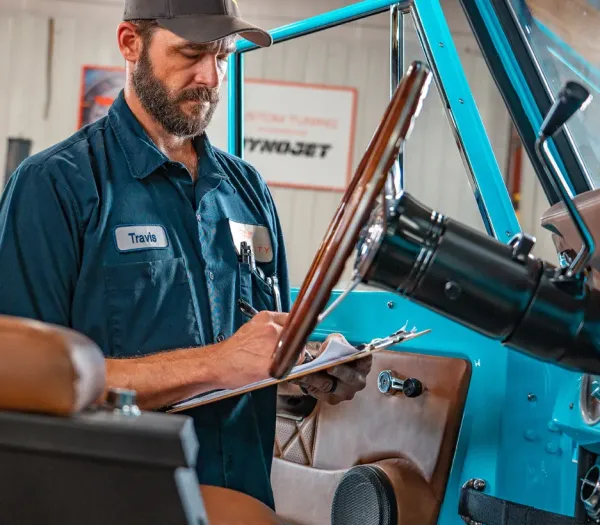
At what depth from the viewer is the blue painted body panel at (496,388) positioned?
1.94 meters

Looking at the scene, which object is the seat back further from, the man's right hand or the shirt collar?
the shirt collar

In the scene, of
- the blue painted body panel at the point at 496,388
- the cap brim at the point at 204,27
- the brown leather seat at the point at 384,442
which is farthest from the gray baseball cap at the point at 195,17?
the brown leather seat at the point at 384,442

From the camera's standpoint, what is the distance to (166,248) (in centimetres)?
209

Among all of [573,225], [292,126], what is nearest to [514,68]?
[573,225]

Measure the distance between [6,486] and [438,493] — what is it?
1156mm

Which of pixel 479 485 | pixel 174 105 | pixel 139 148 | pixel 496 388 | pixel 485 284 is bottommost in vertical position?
pixel 479 485

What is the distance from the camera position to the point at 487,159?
217 cm

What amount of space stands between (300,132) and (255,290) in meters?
6.85

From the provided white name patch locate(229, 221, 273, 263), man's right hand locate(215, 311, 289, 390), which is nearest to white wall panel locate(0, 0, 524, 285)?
white name patch locate(229, 221, 273, 263)

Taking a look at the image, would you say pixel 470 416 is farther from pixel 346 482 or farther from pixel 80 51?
pixel 80 51

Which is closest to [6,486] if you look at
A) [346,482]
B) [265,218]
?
[346,482]

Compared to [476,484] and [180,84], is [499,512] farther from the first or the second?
[180,84]

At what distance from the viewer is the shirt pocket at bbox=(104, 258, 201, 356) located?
6.64 feet

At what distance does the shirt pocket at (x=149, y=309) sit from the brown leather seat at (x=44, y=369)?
83 centimetres
